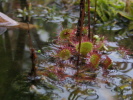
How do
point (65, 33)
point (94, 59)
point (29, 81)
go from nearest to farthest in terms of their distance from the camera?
point (29, 81) < point (94, 59) < point (65, 33)

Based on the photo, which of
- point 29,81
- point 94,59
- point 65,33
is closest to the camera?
point 29,81

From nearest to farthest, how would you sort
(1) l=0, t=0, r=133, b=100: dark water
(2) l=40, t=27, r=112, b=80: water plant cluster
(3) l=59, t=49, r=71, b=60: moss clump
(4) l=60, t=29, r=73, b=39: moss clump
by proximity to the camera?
(1) l=0, t=0, r=133, b=100: dark water
(2) l=40, t=27, r=112, b=80: water plant cluster
(3) l=59, t=49, r=71, b=60: moss clump
(4) l=60, t=29, r=73, b=39: moss clump

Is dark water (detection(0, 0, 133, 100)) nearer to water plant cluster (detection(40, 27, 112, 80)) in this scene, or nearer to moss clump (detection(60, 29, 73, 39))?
water plant cluster (detection(40, 27, 112, 80))

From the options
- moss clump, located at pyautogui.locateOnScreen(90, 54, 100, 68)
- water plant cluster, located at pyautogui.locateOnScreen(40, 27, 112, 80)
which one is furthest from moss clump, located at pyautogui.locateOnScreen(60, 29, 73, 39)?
moss clump, located at pyautogui.locateOnScreen(90, 54, 100, 68)

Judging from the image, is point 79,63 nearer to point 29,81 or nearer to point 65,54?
point 65,54

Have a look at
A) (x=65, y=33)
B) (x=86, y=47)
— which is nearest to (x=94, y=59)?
(x=86, y=47)

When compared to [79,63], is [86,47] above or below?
above

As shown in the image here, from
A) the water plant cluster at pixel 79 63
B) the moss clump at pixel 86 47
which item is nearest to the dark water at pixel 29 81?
the water plant cluster at pixel 79 63

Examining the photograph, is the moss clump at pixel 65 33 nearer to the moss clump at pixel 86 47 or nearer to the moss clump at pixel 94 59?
the moss clump at pixel 86 47

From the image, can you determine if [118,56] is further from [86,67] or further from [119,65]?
[86,67]

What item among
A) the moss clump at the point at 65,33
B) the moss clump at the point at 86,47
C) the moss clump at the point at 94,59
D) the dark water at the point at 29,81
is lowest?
the dark water at the point at 29,81

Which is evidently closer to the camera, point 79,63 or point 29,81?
point 29,81

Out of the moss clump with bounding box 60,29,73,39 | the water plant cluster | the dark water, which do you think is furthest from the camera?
the moss clump with bounding box 60,29,73,39
